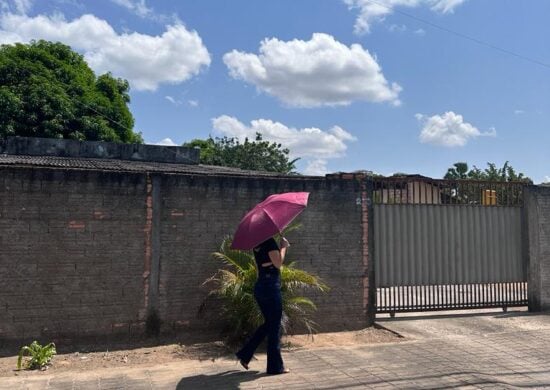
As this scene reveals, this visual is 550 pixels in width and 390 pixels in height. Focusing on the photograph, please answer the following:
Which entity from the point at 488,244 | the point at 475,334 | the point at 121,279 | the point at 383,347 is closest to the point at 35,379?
the point at 121,279

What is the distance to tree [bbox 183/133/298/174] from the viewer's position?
30.8m

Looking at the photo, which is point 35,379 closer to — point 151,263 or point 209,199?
point 151,263

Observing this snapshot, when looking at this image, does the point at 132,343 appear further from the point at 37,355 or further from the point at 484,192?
the point at 484,192

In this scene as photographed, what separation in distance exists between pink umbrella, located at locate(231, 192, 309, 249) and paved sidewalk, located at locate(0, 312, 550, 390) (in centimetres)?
143

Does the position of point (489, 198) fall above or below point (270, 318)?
above

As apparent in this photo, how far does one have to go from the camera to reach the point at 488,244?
8625mm

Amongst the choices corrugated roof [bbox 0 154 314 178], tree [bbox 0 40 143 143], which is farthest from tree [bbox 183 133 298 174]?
corrugated roof [bbox 0 154 314 178]

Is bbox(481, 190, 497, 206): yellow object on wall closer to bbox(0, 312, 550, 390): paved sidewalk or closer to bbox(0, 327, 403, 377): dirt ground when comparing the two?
bbox(0, 312, 550, 390): paved sidewalk

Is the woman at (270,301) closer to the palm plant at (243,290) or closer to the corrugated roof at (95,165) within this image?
the palm plant at (243,290)

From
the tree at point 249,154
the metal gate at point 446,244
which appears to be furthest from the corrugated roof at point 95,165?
the tree at point 249,154

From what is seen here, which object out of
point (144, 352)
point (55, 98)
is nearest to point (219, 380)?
point (144, 352)

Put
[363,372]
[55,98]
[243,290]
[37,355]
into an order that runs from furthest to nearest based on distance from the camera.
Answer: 1. [55,98]
2. [243,290]
3. [37,355]
4. [363,372]

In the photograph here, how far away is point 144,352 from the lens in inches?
247

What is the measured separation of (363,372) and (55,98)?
14522 millimetres
